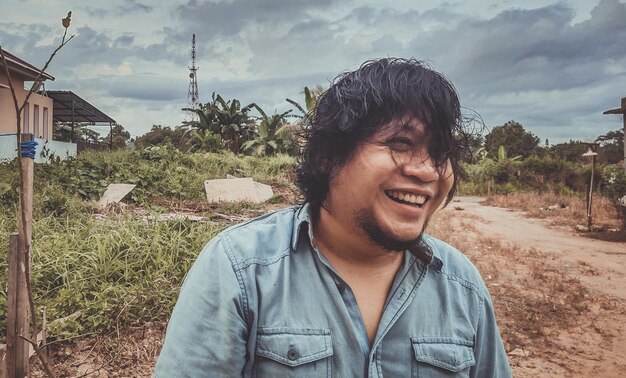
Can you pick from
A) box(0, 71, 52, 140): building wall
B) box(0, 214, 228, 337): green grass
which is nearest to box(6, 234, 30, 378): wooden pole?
box(0, 214, 228, 337): green grass

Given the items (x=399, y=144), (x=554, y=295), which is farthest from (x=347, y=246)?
(x=554, y=295)

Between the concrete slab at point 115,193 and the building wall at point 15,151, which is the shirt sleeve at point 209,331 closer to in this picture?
the concrete slab at point 115,193

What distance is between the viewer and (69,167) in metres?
9.60

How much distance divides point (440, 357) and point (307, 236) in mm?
471

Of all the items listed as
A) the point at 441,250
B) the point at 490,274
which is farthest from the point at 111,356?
the point at 490,274

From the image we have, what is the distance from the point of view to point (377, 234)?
1.25 metres

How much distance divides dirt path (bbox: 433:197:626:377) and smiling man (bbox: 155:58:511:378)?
278 centimetres

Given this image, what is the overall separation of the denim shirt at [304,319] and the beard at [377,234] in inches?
4.8

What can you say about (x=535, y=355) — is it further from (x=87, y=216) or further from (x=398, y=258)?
(x=87, y=216)

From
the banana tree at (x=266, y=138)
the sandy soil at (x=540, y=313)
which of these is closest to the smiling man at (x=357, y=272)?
the sandy soil at (x=540, y=313)

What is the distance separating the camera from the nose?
1.21 metres

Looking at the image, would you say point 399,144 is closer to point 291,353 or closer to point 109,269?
point 291,353

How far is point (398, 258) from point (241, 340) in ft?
1.75

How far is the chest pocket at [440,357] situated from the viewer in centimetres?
123
